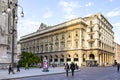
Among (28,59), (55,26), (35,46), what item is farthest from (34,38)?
(28,59)

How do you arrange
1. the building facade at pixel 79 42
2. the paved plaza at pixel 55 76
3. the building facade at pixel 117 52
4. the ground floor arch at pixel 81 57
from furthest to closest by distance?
the building facade at pixel 117 52
the building facade at pixel 79 42
the ground floor arch at pixel 81 57
the paved plaza at pixel 55 76

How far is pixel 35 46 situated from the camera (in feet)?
363

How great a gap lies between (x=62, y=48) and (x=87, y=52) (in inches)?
397

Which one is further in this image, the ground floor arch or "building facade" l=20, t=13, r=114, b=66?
"building facade" l=20, t=13, r=114, b=66

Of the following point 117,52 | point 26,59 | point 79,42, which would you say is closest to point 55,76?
point 26,59

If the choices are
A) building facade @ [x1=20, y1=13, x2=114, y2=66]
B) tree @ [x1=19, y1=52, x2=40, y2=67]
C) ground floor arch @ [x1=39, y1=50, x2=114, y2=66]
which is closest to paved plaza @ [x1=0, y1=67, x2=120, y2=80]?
tree @ [x1=19, y1=52, x2=40, y2=67]

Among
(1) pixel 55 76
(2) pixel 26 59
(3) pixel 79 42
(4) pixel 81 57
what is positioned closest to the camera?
(1) pixel 55 76

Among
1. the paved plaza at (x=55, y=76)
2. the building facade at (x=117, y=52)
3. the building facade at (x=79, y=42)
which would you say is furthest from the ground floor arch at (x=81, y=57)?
the building facade at (x=117, y=52)

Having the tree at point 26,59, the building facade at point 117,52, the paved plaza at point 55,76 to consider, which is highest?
the building facade at point 117,52

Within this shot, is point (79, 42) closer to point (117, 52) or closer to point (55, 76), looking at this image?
point (55, 76)

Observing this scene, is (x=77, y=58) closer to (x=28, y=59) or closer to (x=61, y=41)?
(x=61, y=41)

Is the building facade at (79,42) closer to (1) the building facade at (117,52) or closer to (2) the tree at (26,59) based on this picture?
(2) the tree at (26,59)

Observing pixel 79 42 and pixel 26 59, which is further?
pixel 79 42

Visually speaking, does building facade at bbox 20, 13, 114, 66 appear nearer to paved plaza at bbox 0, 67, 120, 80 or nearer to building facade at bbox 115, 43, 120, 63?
paved plaza at bbox 0, 67, 120, 80
